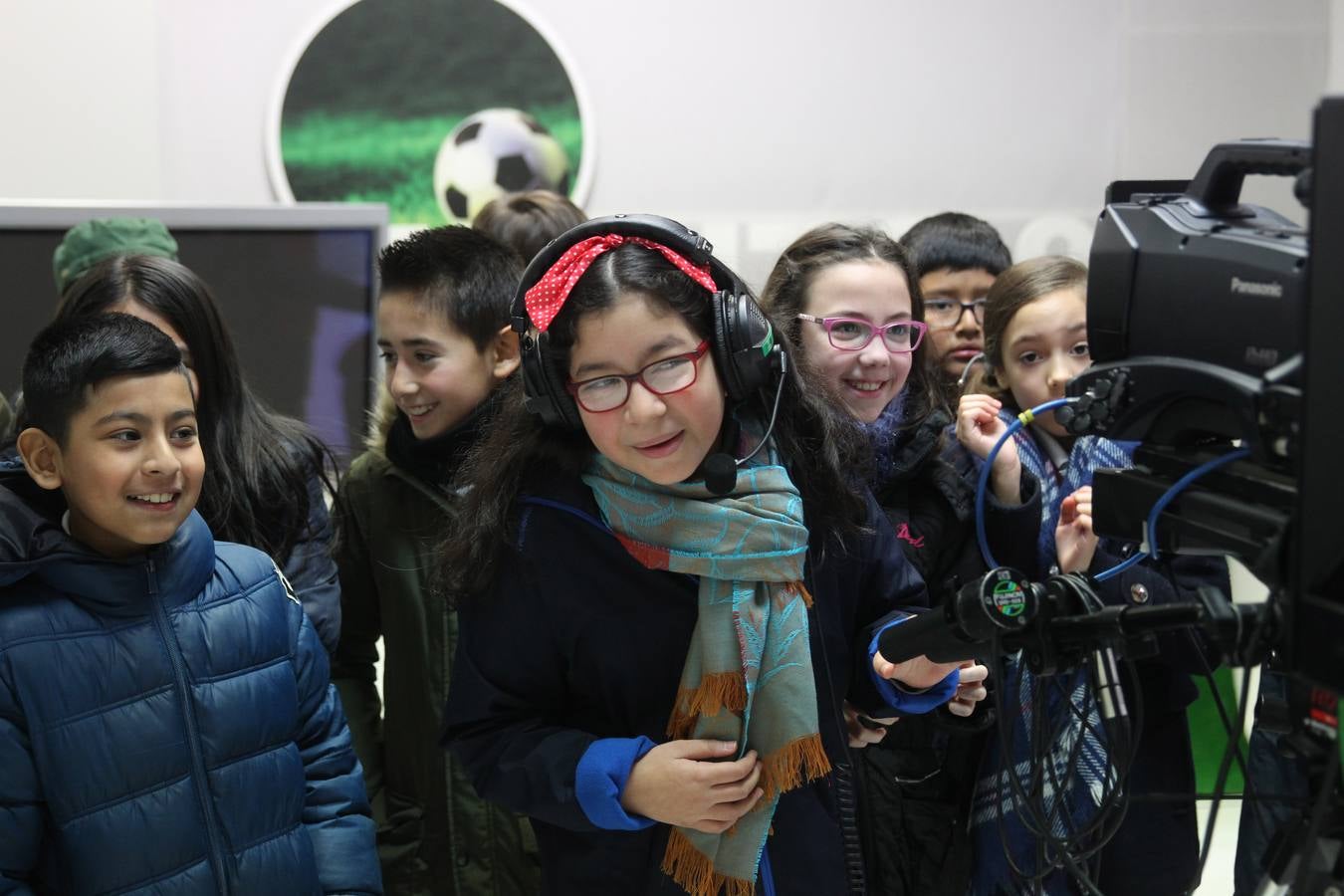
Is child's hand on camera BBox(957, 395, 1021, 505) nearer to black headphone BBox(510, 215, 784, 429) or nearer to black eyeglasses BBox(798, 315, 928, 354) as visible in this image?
black eyeglasses BBox(798, 315, 928, 354)

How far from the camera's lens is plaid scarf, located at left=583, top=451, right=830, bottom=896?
1322 millimetres

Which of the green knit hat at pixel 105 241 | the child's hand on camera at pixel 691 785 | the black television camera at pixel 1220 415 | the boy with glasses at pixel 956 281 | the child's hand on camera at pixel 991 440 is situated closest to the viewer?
the black television camera at pixel 1220 415

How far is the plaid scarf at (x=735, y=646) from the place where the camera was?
1.32 meters

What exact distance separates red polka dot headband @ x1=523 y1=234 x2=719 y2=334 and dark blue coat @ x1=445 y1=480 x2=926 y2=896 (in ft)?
0.62

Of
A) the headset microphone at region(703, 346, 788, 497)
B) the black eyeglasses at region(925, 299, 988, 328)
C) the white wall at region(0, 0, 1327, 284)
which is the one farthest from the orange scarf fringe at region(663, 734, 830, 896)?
the white wall at region(0, 0, 1327, 284)

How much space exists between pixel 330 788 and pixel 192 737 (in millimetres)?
202

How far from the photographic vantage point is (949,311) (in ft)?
8.65

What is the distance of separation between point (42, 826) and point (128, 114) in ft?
9.11

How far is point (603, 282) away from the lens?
1.33m

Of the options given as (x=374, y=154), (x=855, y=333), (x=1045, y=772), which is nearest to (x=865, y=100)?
(x=374, y=154)

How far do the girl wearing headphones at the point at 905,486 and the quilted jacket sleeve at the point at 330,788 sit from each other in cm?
64

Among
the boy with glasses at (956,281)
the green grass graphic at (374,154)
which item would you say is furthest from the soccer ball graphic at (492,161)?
the boy with glasses at (956,281)

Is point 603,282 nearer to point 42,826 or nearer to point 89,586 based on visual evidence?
point 89,586

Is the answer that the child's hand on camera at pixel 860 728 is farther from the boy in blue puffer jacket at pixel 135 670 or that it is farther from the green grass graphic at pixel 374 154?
the green grass graphic at pixel 374 154
